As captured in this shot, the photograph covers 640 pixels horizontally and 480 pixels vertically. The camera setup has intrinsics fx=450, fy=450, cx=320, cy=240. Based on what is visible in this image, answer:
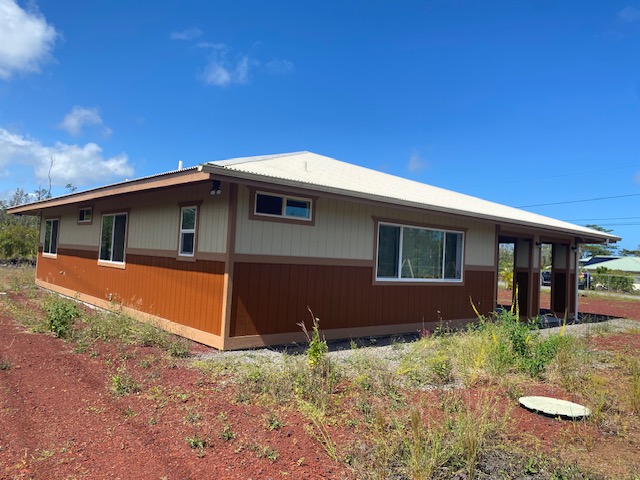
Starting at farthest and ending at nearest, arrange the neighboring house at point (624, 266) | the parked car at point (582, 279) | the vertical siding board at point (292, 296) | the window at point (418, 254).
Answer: the neighboring house at point (624, 266)
the parked car at point (582, 279)
the window at point (418, 254)
the vertical siding board at point (292, 296)

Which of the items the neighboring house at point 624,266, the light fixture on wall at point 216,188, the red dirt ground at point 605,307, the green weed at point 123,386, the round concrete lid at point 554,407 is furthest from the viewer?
the neighboring house at point 624,266

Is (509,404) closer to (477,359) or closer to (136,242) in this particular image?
(477,359)

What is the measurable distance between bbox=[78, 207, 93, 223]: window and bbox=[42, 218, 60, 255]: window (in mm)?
2584

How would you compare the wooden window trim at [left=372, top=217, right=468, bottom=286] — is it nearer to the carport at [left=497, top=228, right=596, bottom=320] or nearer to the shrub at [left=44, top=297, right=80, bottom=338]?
the carport at [left=497, top=228, right=596, bottom=320]

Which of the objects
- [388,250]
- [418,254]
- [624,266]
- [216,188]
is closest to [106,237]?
[216,188]

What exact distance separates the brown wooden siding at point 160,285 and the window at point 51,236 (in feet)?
8.29

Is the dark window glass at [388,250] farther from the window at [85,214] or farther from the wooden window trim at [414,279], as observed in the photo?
the window at [85,214]

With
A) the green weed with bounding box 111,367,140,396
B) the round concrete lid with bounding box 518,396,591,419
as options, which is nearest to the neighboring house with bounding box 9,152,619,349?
the green weed with bounding box 111,367,140,396

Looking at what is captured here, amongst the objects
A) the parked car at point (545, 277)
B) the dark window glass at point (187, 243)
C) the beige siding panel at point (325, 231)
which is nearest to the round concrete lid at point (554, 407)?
the beige siding panel at point (325, 231)

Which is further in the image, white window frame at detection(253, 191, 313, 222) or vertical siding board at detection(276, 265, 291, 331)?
vertical siding board at detection(276, 265, 291, 331)

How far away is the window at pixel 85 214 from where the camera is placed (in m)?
12.8

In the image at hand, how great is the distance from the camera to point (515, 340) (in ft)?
20.2

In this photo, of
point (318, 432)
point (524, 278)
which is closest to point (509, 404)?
point (318, 432)

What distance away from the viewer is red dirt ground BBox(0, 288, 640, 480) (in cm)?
326
